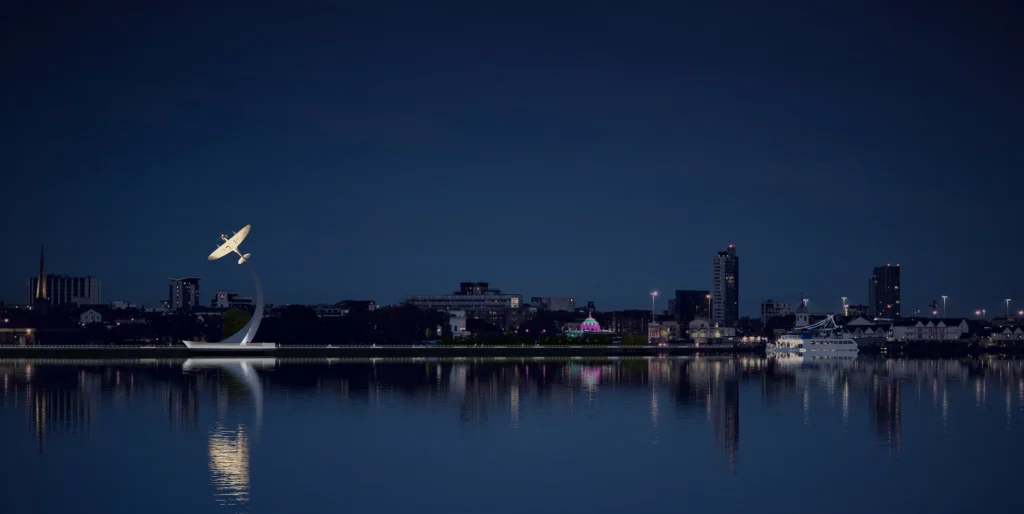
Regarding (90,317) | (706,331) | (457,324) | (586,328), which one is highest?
(90,317)

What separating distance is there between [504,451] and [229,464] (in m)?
5.72

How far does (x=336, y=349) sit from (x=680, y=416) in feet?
229

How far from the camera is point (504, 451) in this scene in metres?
21.4

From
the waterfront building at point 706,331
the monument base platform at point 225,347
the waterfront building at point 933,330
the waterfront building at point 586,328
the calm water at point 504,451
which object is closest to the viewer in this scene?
the calm water at point 504,451

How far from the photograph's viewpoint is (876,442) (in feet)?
76.4

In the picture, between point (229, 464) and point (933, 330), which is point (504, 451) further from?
point (933, 330)

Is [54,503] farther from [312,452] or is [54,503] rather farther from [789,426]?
[789,426]

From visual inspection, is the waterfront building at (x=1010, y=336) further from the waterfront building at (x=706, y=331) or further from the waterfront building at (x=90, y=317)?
the waterfront building at (x=90, y=317)

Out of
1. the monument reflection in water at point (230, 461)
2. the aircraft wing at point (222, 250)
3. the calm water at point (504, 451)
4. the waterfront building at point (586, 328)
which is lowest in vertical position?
the waterfront building at point (586, 328)

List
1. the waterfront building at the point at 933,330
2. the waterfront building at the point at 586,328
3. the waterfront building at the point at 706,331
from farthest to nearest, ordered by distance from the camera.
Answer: the waterfront building at the point at 706,331 → the waterfront building at the point at 933,330 → the waterfront building at the point at 586,328

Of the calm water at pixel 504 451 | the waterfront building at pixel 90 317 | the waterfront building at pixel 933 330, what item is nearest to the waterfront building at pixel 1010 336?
the waterfront building at pixel 933 330

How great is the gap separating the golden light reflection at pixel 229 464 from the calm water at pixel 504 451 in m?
0.06

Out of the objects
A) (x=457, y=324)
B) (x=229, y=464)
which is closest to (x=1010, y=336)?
(x=457, y=324)

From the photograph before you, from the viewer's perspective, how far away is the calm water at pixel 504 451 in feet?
53.4
